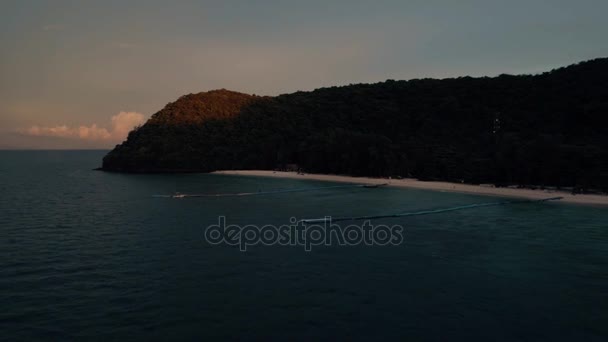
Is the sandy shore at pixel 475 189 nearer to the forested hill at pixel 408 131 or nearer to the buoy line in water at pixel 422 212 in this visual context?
the buoy line in water at pixel 422 212

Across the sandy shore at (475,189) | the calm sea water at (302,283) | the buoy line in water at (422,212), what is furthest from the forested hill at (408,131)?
the calm sea water at (302,283)

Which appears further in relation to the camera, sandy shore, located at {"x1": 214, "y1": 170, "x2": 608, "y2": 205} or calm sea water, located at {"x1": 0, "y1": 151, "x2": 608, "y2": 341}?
sandy shore, located at {"x1": 214, "y1": 170, "x2": 608, "y2": 205}

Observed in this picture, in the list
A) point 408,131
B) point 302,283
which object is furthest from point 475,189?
point 408,131

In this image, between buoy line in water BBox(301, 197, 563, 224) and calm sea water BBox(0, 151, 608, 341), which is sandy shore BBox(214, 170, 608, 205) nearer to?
buoy line in water BBox(301, 197, 563, 224)

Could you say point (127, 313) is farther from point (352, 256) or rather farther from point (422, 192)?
point (422, 192)

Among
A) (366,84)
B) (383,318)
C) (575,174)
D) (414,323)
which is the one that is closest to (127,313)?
(383,318)

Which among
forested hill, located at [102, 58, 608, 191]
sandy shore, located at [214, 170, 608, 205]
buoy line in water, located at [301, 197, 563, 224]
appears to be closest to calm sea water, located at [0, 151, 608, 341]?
buoy line in water, located at [301, 197, 563, 224]
